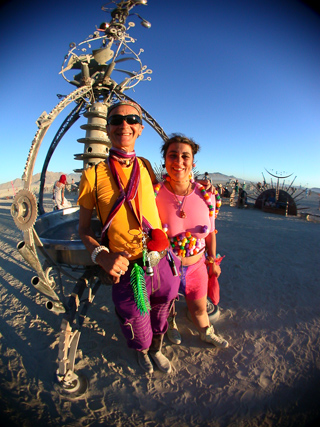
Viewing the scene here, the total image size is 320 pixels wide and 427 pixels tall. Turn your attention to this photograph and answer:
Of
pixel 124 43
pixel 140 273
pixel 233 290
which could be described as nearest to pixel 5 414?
pixel 140 273

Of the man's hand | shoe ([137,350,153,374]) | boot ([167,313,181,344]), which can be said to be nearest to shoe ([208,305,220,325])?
boot ([167,313,181,344])

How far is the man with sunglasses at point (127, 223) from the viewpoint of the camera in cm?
166

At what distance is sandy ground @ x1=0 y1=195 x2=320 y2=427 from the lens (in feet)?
5.98

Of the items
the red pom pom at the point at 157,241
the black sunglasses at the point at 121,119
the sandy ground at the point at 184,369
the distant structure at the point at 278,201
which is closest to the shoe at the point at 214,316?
the sandy ground at the point at 184,369

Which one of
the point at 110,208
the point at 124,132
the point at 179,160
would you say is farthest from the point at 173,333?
the point at 124,132

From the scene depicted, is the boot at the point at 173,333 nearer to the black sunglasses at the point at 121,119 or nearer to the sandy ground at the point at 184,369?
the sandy ground at the point at 184,369

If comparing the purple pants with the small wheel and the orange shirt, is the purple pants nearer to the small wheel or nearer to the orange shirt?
the orange shirt

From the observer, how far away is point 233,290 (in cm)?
373

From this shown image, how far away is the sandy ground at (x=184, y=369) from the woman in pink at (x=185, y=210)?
895 mm

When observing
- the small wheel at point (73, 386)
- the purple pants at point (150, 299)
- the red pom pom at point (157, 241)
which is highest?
the red pom pom at point (157, 241)

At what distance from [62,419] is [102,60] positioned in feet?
23.5

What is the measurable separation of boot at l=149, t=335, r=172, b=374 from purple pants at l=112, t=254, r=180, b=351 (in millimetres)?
238

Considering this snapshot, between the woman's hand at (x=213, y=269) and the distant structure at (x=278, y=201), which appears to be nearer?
the woman's hand at (x=213, y=269)

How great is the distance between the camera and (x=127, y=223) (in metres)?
1.68
